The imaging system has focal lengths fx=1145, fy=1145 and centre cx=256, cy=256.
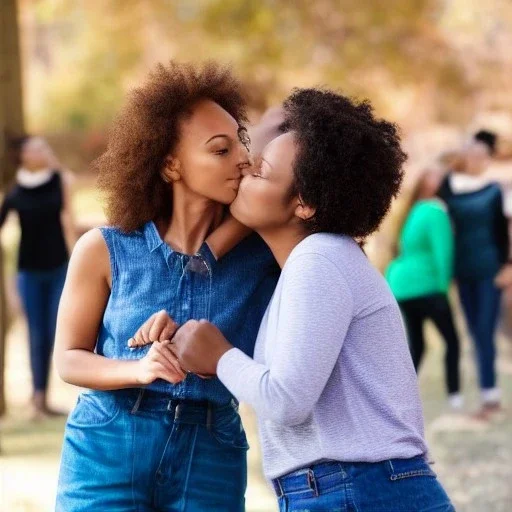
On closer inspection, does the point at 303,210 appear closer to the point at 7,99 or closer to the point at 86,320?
the point at 86,320

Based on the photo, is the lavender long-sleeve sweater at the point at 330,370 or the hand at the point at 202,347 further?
the hand at the point at 202,347

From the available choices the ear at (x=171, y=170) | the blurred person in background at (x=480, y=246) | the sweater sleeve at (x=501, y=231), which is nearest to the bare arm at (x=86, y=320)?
the ear at (x=171, y=170)

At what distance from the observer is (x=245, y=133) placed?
258 centimetres

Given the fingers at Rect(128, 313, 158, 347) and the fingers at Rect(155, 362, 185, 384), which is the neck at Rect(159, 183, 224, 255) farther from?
the fingers at Rect(155, 362, 185, 384)

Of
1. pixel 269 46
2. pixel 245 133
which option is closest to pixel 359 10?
pixel 269 46

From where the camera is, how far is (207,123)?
8.41 ft

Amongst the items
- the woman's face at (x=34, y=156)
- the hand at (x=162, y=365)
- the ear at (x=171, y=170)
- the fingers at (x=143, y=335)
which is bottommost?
the hand at (x=162, y=365)

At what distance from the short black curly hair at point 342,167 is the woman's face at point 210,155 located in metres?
0.23

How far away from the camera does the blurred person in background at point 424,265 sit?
748 cm

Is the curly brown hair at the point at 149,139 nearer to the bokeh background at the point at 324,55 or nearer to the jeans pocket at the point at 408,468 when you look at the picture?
the jeans pocket at the point at 408,468

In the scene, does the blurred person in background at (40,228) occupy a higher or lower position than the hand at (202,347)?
higher

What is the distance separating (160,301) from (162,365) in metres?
0.21

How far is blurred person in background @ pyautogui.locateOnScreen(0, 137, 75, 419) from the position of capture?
25.5 ft

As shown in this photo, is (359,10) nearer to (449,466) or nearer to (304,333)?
(449,466)
